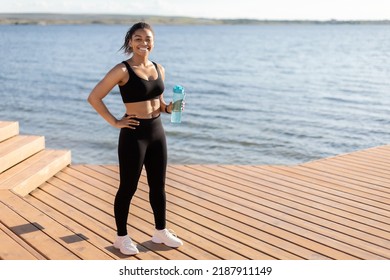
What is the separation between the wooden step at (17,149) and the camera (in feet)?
16.9

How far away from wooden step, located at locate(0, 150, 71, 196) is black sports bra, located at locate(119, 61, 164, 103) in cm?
193

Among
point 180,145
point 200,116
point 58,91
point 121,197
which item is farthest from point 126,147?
point 58,91

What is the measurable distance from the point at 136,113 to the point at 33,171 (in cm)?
214

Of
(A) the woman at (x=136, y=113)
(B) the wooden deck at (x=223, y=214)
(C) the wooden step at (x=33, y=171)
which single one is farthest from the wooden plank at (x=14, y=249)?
(C) the wooden step at (x=33, y=171)

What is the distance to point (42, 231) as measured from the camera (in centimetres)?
388

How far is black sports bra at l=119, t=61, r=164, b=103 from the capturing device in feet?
10.6

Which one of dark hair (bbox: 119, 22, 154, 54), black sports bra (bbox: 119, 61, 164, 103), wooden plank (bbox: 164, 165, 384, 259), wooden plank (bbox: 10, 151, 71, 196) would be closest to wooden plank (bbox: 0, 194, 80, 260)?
wooden plank (bbox: 10, 151, 71, 196)

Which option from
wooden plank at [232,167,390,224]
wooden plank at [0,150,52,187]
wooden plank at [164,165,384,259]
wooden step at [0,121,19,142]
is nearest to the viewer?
wooden plank at [164,165,384,259]

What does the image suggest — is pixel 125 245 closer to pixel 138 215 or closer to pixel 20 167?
pixel 138 215

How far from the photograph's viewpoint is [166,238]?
147 inches

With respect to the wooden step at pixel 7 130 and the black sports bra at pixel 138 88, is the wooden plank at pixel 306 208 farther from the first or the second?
the wooden step at pixel 7 130

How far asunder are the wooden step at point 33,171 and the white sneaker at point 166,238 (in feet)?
5.23

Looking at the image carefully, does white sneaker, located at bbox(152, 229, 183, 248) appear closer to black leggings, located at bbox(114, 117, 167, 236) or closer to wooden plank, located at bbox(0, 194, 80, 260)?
black leggings, located at bbox(114, 117, 167, 236)

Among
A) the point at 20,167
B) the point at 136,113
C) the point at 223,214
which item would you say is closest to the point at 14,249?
the point at 136,113
